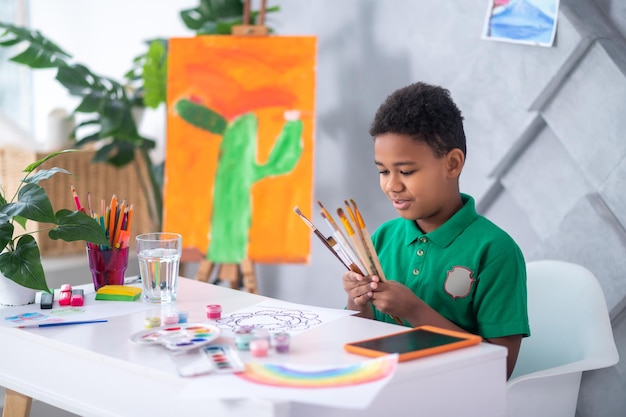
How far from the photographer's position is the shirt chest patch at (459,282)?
1.48 meters

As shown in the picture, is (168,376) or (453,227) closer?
(168,376)

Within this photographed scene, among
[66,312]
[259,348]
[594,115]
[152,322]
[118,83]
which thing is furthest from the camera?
[118,83]

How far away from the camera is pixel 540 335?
1687 mm

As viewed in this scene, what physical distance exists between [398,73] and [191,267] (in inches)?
51.8

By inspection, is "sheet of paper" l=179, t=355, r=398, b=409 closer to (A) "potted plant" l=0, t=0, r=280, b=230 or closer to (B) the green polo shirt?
(B) the green polo shirt

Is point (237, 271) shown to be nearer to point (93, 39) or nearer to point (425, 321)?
point (425, 321)

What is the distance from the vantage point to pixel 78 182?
3.19 meters

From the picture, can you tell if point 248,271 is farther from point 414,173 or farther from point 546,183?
point 414,173

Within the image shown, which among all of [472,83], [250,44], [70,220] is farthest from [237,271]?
[70,220]

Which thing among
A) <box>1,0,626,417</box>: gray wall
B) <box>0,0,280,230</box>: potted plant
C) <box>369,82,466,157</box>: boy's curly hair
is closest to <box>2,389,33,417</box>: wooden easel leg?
<box>369,82,466,157</box>: boy's curly hair

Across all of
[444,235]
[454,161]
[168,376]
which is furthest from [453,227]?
[168,376]

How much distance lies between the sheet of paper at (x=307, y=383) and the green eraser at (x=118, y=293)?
1.67 feet

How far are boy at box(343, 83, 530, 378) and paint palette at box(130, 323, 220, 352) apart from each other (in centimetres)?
28

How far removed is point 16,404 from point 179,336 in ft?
1.37
